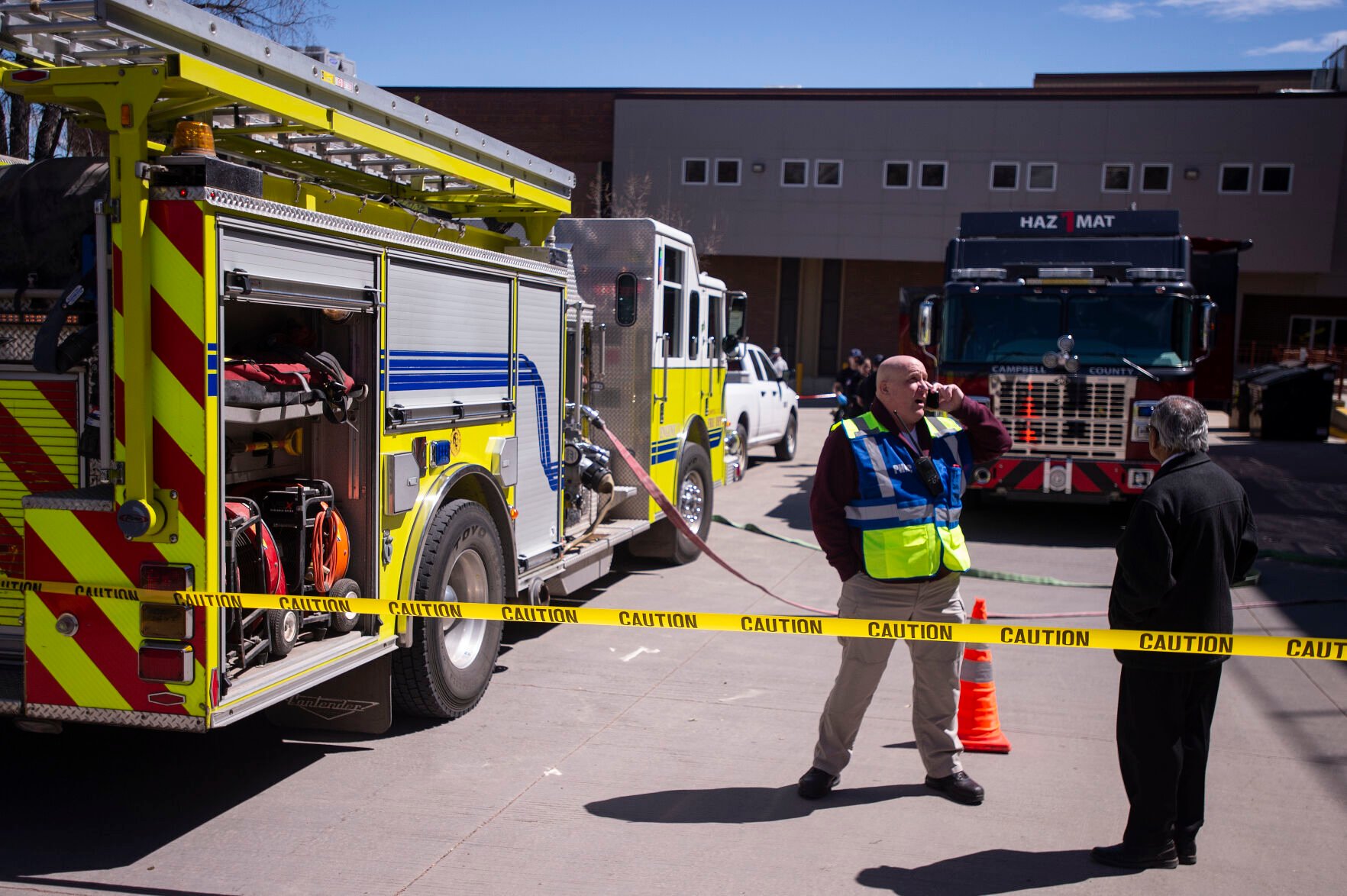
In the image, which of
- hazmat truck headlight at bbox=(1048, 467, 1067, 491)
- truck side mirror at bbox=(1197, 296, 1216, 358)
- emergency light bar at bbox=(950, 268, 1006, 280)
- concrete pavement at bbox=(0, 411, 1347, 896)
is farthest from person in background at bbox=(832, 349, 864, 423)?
concrete pavement at bbox=(0, 411, 1347, 896)

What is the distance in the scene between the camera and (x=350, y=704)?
17.8 ft

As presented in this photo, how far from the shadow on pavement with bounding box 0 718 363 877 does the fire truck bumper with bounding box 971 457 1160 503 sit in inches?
308

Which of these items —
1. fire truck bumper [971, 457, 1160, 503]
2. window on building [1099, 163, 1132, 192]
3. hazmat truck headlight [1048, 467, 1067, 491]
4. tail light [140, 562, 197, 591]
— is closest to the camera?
tail light [140, 562, 197, 591]

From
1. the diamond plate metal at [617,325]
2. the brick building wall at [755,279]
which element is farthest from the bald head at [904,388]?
the brick building wall at [755,279]

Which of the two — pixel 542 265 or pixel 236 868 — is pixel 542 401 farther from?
pixel 236 868

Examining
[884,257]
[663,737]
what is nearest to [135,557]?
[663,737]

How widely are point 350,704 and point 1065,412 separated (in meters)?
8.62

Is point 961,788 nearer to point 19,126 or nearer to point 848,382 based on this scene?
point 19,126

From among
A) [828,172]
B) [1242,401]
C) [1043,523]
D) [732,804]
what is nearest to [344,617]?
[732,804]

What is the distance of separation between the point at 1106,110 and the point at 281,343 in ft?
117

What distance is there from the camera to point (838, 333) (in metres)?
40.5

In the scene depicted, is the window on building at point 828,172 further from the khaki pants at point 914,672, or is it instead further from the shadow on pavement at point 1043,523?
the khaki pants at point 914,672

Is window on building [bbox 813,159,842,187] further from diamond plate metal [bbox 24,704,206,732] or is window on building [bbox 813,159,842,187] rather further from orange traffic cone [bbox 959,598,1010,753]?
diamond plate metal [bbox 24,704,206,732]

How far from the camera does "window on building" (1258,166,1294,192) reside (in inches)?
1409
